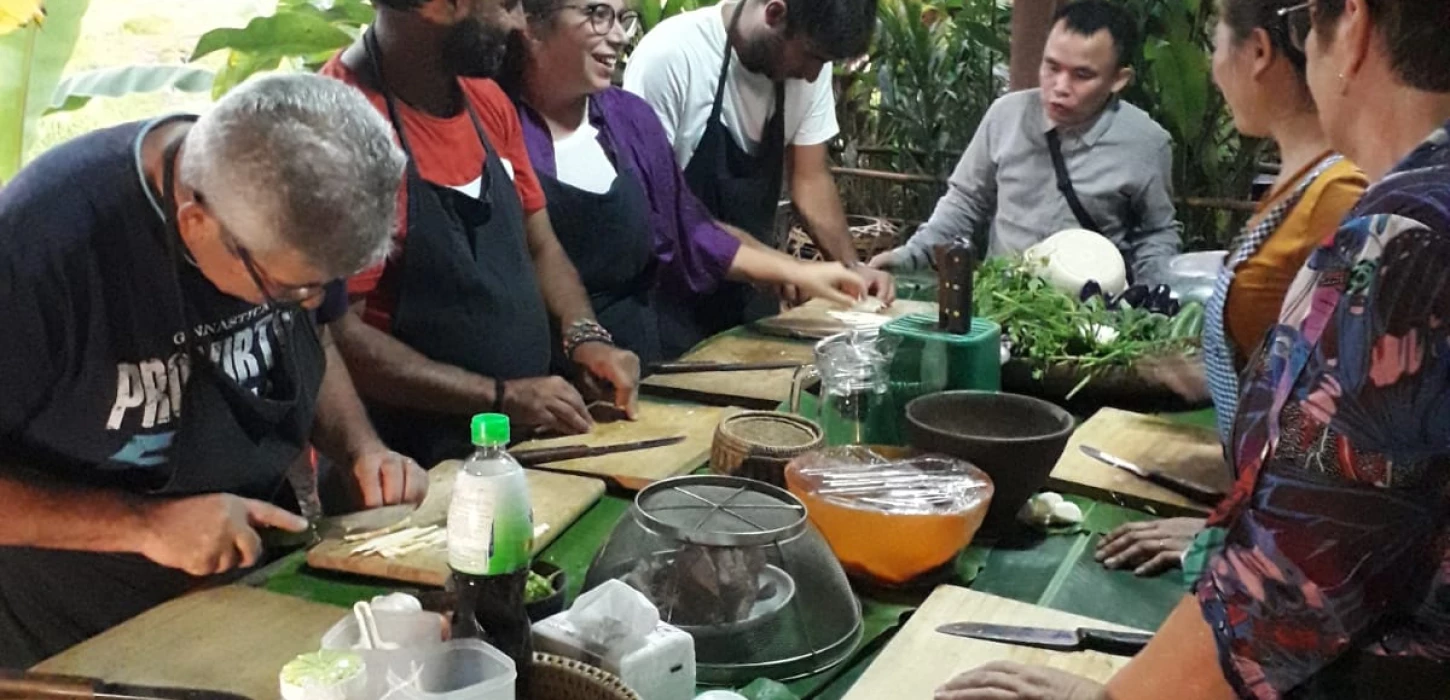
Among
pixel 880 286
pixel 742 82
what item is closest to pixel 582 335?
pixel 880 286

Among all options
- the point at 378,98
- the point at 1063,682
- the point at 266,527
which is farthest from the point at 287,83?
the point at 1063,682

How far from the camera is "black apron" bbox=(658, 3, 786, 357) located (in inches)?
125

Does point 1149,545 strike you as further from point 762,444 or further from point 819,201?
point 819,201

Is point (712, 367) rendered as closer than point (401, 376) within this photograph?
No

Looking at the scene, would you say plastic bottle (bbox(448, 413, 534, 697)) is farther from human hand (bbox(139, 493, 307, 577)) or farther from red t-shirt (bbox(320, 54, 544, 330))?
red t-shirt (bbox(320, 54, 544, 330))

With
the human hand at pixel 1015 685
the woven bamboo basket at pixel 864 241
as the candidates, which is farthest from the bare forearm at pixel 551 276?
the woven bamboo basket at pixel 864 241

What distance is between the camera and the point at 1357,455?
2.93ft

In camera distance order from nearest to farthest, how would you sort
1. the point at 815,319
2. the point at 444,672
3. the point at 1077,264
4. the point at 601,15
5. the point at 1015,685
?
the point at 444,672 < the point at 1015,685 < the point at 601,15 < the point at 1077,264 < the point at 815,319

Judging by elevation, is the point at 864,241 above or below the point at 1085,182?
below

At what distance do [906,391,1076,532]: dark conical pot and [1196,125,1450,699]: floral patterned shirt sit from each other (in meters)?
0.64

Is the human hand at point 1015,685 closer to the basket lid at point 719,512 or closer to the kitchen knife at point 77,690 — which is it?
the basket lid at point 719,512

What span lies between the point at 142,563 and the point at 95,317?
1.24 feet

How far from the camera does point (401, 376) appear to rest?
2234 mm

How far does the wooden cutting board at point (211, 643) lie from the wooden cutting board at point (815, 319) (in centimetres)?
156
